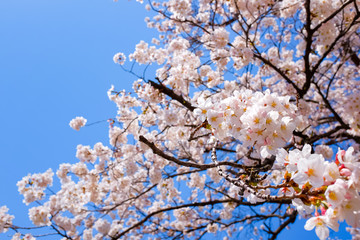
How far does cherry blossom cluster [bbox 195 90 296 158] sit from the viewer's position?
153cm

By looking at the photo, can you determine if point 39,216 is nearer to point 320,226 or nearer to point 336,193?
point 320,226

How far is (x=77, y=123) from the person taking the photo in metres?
6.25

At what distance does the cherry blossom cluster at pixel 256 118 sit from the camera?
60.3 inches

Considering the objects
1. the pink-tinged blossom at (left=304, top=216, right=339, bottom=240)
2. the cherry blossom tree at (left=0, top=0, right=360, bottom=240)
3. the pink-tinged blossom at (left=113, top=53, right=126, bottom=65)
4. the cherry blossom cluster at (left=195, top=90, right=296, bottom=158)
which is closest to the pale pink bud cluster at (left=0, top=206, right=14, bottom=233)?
the cherry blossom tree at (left=0, top=0, right=360, bottom=240)

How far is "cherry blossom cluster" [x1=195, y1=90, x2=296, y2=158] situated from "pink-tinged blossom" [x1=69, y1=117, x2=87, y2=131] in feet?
17.1

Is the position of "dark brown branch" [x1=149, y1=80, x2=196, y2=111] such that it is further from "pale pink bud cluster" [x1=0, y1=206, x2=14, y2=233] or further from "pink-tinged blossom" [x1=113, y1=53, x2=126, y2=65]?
"pale pink bud cluster" [x1=0, y1=206, x2=14, y2=233]

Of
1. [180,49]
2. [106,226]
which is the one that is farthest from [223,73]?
[106,226]

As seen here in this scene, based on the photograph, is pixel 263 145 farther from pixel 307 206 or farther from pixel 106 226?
pixel 106 226

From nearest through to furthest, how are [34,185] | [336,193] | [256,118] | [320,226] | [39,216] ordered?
[336,193], [320,226], [256,118], [39,216], [34,185]

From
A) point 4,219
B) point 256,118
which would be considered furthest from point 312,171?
point 4,219

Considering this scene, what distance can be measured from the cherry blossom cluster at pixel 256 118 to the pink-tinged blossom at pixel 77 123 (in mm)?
5217

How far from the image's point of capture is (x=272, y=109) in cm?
157

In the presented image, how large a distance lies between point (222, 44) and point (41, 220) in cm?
500

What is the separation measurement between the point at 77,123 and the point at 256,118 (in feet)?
18.4
